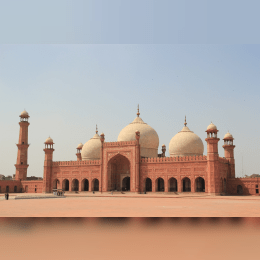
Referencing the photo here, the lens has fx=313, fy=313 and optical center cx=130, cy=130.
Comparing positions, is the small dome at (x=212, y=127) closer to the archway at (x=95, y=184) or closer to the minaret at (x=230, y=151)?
the minaret at (x=230, y=151)

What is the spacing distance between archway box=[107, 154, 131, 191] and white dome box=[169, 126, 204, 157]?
17.0 feet

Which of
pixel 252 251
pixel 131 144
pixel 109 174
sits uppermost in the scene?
pixel 131 144

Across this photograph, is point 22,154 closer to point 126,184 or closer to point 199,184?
point 126,184

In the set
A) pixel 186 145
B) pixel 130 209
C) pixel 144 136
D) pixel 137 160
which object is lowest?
pixel 130 209

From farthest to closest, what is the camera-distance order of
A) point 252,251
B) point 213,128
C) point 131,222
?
point 213,128, point 131,222, point 252,251

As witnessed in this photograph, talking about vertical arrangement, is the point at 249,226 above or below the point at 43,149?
below

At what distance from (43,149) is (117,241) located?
107 ft

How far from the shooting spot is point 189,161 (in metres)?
29.7

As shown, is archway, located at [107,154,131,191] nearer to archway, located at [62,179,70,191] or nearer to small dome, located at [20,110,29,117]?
archway, located at [62,179,70,191]

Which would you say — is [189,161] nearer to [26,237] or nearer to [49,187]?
[49,187]

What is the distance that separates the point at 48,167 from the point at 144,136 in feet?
38.8

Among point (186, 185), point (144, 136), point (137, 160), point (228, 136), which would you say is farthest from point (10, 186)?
point (228, 136)

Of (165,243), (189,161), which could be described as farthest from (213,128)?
(165,243)

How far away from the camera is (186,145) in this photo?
109 ft
